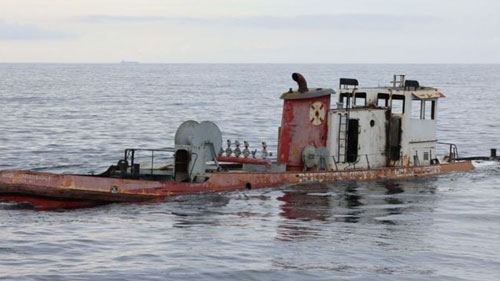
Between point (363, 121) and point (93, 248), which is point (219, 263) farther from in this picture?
point (363, 121)

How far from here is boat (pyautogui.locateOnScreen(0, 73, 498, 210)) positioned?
978 inches

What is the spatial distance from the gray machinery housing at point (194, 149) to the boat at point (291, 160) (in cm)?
3

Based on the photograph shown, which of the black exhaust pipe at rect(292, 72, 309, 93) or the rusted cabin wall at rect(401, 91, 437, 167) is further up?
the black exhaust pipe at rect(292, 72, 309, 93)

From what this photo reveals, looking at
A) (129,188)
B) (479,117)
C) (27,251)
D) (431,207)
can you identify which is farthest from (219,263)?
(479,117)

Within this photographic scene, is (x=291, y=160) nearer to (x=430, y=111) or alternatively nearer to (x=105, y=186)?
(x=105, y=186)

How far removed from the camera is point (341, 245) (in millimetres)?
21344

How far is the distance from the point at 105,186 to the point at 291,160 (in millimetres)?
6737

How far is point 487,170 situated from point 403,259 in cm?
1609

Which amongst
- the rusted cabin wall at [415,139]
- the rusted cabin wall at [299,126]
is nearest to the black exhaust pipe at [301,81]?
the rusted cabin wall at [299,126]

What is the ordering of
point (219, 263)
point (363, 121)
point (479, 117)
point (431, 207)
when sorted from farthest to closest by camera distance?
1. point (479, 117)
2. point (363, 121)
3. point (431, 207)
4. point (219, 263)

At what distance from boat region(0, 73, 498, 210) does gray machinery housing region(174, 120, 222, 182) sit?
29 millimetres

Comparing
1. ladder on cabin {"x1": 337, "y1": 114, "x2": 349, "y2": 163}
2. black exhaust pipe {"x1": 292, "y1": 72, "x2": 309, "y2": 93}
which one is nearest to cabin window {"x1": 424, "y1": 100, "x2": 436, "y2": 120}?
ladder on cabin {"x1": 337, "y1": 114, "x2": 349, "y2": 163}

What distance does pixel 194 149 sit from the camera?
86.8 feet

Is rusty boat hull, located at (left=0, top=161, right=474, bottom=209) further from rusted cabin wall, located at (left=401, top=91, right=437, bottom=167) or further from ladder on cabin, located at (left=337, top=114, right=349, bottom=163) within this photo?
rusted cabin wall, located at (left=401, top=91, right=437, bottom=167)
